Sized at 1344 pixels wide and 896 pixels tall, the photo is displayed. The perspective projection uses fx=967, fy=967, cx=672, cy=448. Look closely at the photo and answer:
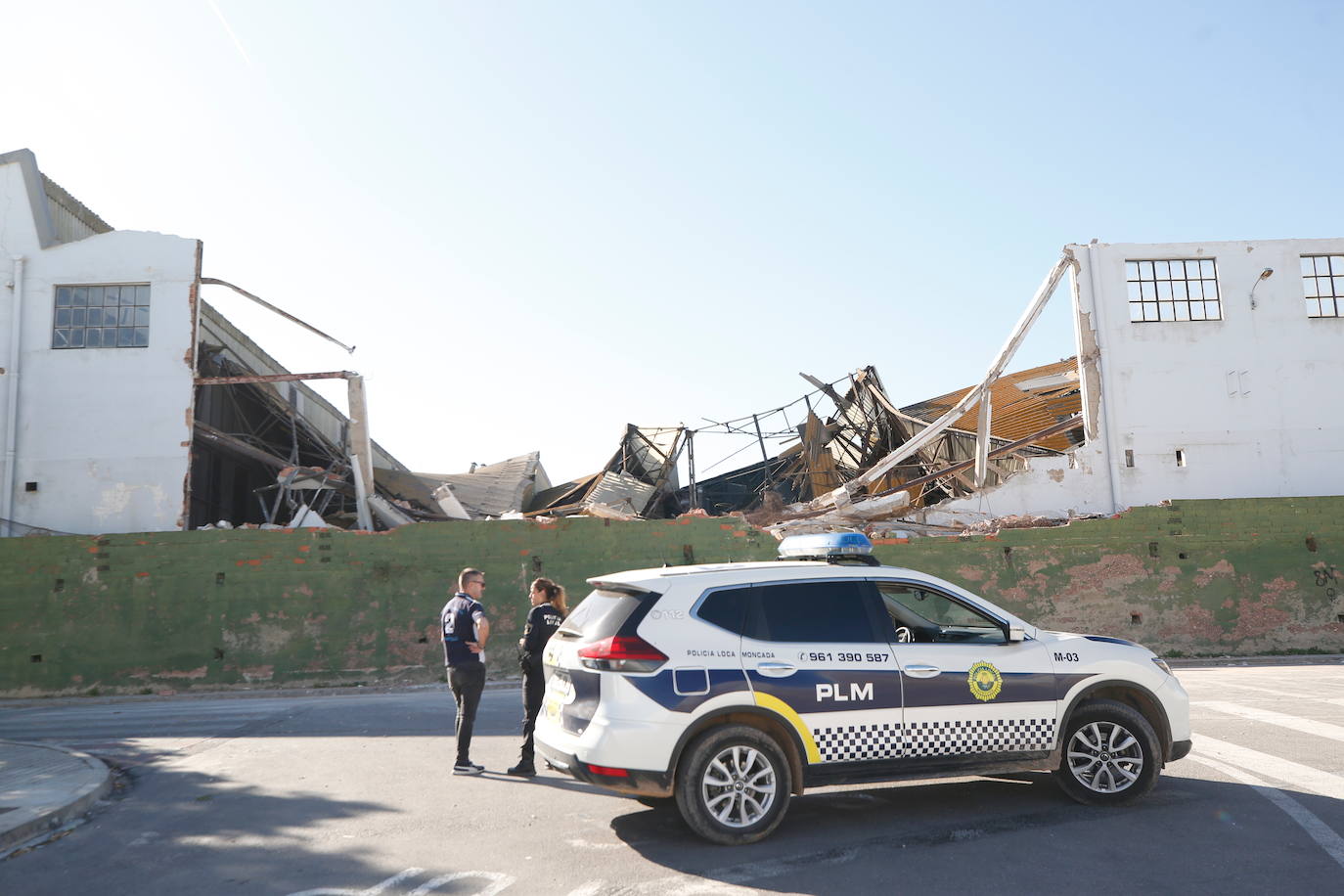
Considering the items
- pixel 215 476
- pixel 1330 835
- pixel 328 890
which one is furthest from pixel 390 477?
pixel 1330 835

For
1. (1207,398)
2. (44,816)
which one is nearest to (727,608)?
(44,816)

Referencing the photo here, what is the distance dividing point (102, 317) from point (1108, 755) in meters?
20.0

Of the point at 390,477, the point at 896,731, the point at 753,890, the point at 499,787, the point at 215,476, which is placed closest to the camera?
the point at 753,890

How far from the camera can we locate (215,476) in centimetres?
2314

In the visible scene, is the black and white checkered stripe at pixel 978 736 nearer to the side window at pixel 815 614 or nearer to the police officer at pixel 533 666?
the side window at pixel 815 614

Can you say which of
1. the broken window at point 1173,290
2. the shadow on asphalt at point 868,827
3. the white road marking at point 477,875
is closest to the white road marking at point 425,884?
the white road marking at point 477,875

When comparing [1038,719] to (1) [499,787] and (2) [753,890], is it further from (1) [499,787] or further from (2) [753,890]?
(1) [499,787]

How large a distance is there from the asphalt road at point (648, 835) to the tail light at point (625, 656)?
1063 mm

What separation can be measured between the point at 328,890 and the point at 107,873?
4.92 ft

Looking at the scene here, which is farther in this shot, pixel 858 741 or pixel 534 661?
pixel 534 661

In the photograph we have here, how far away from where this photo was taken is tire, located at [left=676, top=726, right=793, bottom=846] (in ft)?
18.6

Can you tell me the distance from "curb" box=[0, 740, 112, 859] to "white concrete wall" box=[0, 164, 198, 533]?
486 inches

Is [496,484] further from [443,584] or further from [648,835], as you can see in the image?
[648,835]

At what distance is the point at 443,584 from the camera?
16844 millimetres
